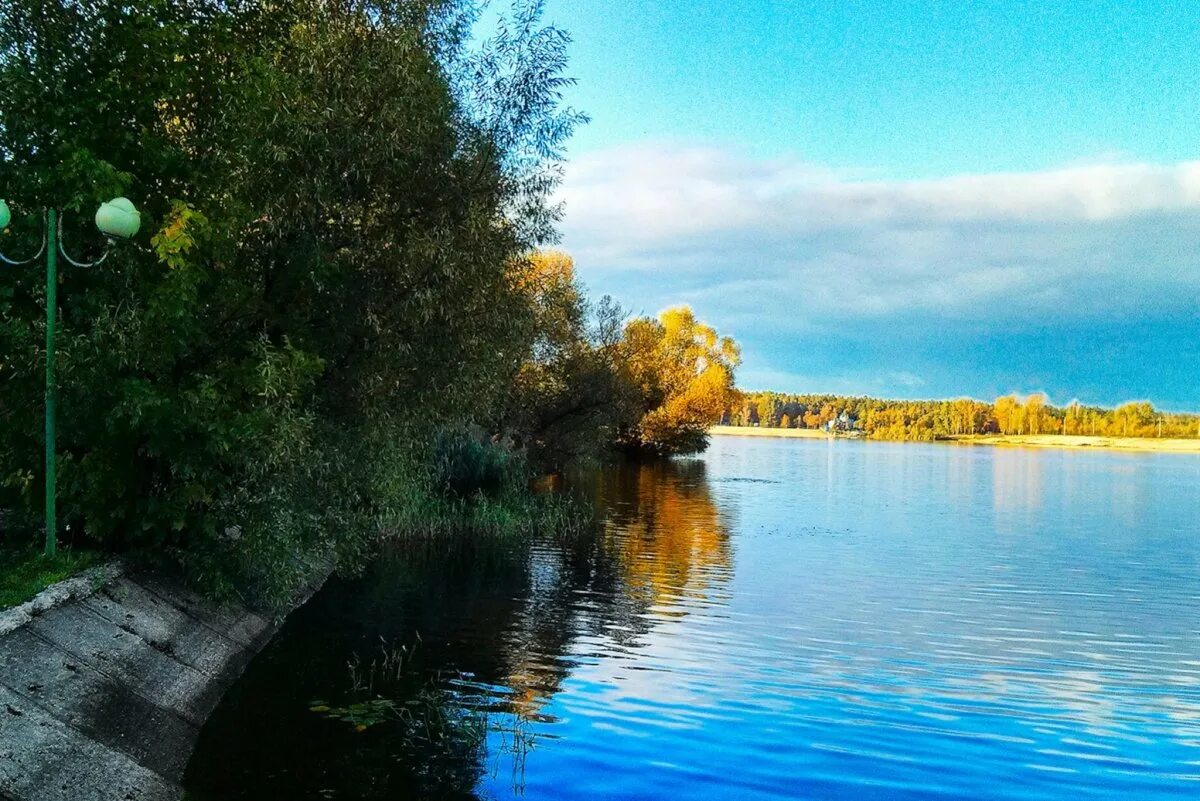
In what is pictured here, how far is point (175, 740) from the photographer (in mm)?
11594

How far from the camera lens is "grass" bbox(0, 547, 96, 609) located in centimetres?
1162

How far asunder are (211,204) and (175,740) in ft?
27.6

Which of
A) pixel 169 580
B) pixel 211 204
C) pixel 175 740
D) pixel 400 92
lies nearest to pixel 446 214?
pixel 400 92

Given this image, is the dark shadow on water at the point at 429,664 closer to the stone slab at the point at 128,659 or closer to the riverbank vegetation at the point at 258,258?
the stone slab at the point at 128,659

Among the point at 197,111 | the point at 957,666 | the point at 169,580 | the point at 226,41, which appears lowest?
the point at 957,666

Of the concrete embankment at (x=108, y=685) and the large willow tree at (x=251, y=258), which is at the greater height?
the large willow tree at (x=251, y=258)

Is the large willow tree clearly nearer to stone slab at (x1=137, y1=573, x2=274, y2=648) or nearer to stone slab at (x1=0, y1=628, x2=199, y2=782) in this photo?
stone slab at (x1=137, y1=573, x2=274, y2=648)

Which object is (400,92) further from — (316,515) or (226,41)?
(316,515)

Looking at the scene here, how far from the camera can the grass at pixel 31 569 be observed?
11625 millimetres

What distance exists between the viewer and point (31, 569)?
1301cm

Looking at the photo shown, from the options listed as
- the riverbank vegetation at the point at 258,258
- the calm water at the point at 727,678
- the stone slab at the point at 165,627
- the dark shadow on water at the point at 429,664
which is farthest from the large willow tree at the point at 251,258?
the calm water at the point at 727,678

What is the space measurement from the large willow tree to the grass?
3.11 feet

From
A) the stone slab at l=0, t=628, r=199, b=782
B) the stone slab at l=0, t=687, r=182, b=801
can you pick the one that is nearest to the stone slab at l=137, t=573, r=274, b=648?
the stone slab at l=0, t=628, r=199, b=782

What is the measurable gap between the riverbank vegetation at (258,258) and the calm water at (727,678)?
334 cm
